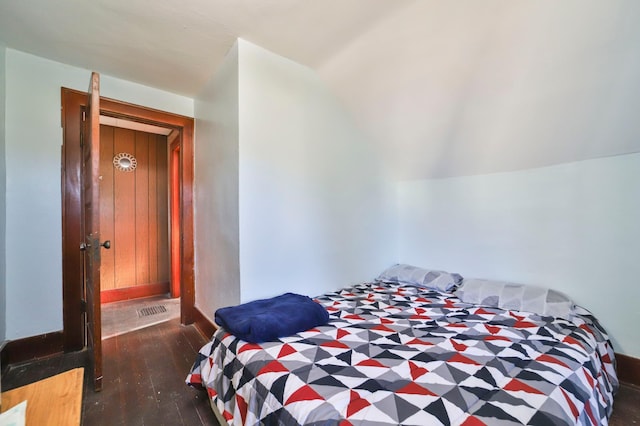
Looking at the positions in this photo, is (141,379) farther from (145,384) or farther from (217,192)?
(217,192)

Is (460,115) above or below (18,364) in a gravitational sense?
above

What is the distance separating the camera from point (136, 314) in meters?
3.07

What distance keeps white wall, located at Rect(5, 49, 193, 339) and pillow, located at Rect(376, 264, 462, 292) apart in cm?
279

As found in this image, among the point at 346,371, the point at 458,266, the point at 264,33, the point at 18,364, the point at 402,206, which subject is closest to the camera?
the point at 346,371

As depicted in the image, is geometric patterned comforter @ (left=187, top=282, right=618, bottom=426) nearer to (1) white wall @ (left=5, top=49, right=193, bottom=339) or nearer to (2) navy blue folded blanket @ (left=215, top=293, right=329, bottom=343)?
(2) navy blue folded blanket @ (left=215, top=293, right=329, bottom=343)

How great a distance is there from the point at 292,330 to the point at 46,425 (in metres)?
0.96

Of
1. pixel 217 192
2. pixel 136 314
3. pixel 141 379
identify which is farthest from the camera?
pixel 136 314

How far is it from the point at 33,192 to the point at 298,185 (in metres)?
2.04

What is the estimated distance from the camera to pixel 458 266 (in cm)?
257

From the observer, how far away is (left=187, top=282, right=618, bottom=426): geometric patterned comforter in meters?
0.95

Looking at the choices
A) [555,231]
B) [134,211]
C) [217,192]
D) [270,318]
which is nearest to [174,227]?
[134,211]

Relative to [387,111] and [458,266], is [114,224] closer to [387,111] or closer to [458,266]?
[387,111]

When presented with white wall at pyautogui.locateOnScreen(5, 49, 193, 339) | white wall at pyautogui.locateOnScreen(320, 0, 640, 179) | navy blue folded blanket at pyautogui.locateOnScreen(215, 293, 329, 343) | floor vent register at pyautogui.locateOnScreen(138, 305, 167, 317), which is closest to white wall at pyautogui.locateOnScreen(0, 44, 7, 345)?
white wall at pyautogui.locateOnScreen(5, 49, 193, 339)

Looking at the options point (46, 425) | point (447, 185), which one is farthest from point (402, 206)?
point (46, 425)
